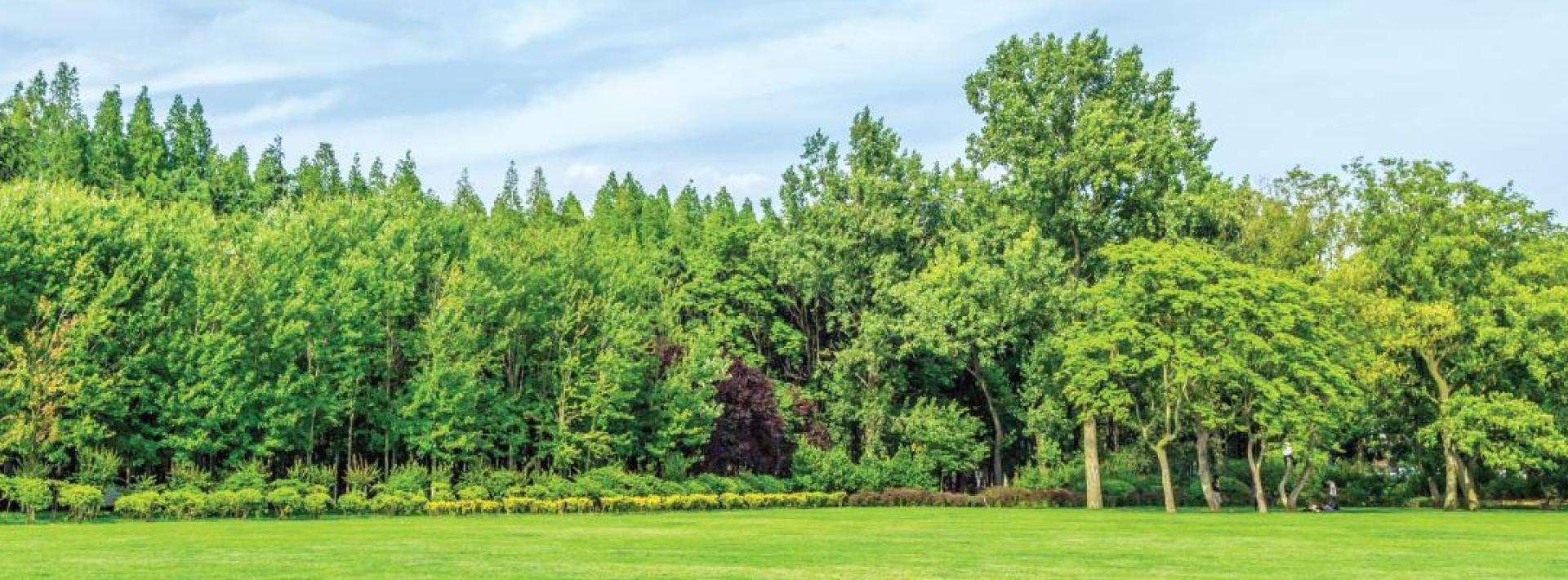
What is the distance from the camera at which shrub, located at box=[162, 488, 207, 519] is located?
4009cm

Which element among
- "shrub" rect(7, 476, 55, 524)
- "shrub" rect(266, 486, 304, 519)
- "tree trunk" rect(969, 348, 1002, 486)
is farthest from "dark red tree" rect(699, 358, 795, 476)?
"shrub" rect(7, 476, 55, 524)

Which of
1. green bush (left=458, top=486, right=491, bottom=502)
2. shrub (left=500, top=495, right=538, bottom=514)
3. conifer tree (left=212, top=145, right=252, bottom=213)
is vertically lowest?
shrub (left=500, top=495, right=538, bottom=514)

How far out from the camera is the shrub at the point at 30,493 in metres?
37.3

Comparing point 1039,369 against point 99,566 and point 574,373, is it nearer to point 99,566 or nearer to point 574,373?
point 574,373

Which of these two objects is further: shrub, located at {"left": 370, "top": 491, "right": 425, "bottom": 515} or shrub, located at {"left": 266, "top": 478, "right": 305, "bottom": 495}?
shrub, located at {"left": 370, "top": 491, "right": 425, "bottom": 515}

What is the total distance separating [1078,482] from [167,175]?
88731mm

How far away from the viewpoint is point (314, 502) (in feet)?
139

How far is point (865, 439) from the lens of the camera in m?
68.9

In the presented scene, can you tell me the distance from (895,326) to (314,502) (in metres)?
31.5

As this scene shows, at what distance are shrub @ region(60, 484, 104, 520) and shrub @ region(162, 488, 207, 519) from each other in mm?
1918

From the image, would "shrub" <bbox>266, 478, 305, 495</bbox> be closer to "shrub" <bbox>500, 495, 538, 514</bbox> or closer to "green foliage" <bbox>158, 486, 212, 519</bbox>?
"green foliage" <bbox>158, 486, 212, 519</bbox>

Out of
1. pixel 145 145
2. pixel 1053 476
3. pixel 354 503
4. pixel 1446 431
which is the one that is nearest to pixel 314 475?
pixel 354 503

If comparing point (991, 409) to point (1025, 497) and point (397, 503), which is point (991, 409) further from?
point (397, 503)

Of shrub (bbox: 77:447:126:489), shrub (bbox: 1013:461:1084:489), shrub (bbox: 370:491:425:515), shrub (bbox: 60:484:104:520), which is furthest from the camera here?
shrub (bbox: 1013:461:1084:489)
